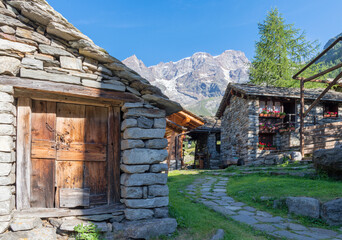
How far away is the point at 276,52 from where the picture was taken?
21484 mm

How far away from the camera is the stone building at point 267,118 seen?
14898mm

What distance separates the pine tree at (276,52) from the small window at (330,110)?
4.60 metres

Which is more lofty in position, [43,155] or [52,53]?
[52,53]

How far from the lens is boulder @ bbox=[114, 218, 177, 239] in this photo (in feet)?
13.0

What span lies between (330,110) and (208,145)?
361 inches

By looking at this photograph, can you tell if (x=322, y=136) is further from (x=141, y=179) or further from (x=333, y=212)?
(x=141, y=179)

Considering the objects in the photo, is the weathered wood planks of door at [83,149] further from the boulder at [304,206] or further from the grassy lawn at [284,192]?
the boulder at [304,206]

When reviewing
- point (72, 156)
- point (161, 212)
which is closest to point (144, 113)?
point (72, 156)

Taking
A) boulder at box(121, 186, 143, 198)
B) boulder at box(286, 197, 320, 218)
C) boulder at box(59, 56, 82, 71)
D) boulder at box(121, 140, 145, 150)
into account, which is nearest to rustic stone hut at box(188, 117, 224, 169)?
boulder at box(286, 197, 320, 218)

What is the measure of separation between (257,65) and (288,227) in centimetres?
1954

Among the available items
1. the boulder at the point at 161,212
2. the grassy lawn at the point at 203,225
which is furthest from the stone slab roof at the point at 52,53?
the grassy lawn at the point at 203,225

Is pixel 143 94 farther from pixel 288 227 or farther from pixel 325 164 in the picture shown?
pixel 325 164

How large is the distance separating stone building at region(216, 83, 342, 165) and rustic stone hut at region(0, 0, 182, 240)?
1108 centimetres

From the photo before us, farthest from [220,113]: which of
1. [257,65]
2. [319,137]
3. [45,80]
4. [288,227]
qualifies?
[45,80]
